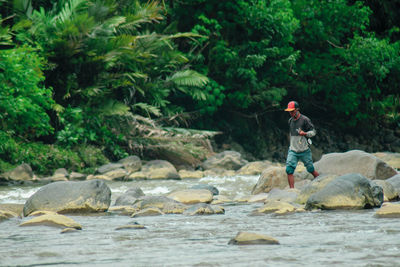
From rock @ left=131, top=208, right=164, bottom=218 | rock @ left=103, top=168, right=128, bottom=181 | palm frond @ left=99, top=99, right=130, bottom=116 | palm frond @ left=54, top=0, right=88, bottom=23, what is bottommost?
rock @ left=103, top=168, right=128, bottom=181

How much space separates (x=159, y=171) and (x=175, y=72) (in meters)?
5.17

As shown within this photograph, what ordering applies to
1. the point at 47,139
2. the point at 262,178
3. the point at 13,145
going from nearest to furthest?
the point at 262,178 < the point at 13,145 < the point at 47,139

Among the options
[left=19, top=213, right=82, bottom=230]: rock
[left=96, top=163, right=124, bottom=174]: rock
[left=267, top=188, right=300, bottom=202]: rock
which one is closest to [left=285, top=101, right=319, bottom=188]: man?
[left=267, top=188, right=300, bottom=202]: rock

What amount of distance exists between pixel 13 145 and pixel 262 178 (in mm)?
6738

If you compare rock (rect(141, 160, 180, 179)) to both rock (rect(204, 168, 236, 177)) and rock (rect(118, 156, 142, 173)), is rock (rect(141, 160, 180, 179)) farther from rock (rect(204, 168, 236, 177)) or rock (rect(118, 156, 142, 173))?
rock (rect(204, 168, 236, 177))

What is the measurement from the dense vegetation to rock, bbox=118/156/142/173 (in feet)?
1.70

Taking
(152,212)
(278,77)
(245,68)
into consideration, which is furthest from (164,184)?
(278,77)

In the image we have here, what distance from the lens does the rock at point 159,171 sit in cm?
1508

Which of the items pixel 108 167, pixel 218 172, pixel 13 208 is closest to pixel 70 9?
pixel 108 167

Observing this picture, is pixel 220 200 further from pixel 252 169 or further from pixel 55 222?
pixel 252 169

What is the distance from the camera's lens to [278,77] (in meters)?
21.8

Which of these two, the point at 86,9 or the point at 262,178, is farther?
the point at 86,9

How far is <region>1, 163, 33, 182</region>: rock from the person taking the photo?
13.5 metres

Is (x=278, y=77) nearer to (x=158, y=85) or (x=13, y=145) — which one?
(x=158, y=85)
